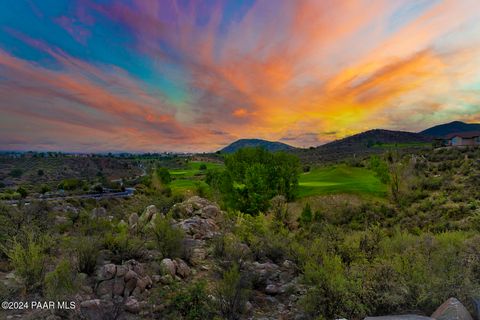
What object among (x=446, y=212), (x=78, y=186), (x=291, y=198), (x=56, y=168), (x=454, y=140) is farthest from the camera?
(x=56, y=168)

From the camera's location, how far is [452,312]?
564cm

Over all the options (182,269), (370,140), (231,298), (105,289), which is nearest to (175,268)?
(182,269)

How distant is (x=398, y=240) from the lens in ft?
37.0

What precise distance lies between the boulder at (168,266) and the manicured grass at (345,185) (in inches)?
1200

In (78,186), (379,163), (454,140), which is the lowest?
(78,186)

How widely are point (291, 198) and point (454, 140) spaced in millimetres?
59923

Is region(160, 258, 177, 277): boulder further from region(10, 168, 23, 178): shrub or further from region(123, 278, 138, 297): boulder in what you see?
region(10, 168, 23, 178): shrub

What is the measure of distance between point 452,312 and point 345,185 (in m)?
37.9

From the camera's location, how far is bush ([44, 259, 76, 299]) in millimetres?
6562

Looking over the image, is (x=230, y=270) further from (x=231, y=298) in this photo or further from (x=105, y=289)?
(x=105, y=289)

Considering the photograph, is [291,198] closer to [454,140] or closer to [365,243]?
[365,243]

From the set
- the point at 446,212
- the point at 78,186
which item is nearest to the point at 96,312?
the point at 446,212

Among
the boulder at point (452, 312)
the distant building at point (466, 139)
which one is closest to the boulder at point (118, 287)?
the boulder at point (452, 312)

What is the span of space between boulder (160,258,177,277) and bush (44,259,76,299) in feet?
8.69
